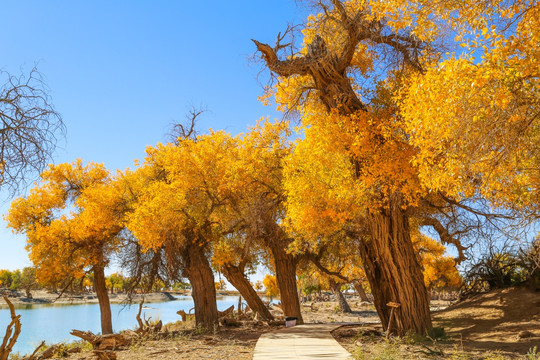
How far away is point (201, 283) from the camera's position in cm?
1511

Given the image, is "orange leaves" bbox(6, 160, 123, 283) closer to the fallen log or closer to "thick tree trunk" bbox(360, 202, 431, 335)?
the fallen log

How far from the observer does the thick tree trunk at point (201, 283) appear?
14914 mm

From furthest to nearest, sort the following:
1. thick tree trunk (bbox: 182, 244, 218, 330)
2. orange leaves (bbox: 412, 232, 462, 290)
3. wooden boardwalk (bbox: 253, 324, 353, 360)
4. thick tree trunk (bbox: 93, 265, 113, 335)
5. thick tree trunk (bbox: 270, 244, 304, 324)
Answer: orange leaves (bbox: 412, 232, 462, 290) < thick tree trunk (bbox: 93, 265, 113, 335) < thick tree trunk (bbox: 270, 244, 304, 324) < thick tree trunk (bbox: 182, 244, 218, 330) < wooden boardwalk (bbox: 253, 324, 353, 360)

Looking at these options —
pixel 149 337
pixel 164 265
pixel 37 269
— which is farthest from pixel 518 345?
pixel 37 269

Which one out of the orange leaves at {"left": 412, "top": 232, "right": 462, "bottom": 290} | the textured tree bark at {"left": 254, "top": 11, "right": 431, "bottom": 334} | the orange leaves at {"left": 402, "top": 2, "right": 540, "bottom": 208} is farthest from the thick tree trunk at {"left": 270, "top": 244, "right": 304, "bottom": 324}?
the orange leaves at {"left": 412, "top": 232, "right": 462, "bottom": 290}

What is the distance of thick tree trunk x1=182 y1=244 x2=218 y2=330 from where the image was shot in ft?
48.9

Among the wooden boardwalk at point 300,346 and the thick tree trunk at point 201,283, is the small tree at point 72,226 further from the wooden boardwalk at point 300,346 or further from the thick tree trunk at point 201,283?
the wooden boardwalk at point 300,346

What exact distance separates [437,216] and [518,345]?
555 cm

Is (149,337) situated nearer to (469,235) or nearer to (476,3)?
(469,235)

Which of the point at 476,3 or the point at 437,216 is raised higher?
the point at 476,3

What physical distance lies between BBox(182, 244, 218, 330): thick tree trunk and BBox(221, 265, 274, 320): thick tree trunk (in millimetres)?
1582

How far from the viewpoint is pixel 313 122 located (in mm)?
10930

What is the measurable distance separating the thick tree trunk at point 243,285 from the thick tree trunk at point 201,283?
5.19 feet

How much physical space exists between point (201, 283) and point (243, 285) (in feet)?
9.34
